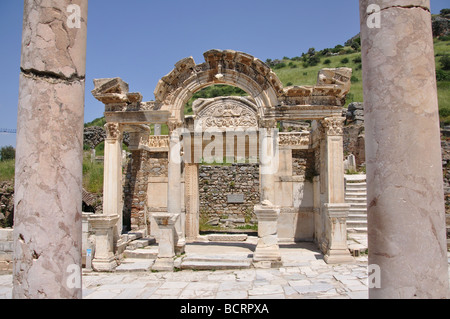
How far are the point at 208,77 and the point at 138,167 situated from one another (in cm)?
485

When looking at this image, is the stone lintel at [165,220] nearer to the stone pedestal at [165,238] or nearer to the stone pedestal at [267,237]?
the stone pedestal at [165,238]

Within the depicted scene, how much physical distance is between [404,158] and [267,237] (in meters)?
6.26

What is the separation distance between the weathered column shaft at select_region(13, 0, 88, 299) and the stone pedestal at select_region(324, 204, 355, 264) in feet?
23.3

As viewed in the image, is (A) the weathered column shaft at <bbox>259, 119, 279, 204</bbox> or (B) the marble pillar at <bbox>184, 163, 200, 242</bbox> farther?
(B) the marble pillar at <bbox>184, 163, 200, 242</bbox>

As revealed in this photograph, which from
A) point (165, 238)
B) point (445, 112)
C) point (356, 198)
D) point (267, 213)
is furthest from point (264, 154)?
point (445, 112)

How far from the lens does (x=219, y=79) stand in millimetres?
9508

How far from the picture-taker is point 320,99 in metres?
9.41

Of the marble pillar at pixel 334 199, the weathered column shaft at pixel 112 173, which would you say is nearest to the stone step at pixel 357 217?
the marble pillar at pixel 334 199

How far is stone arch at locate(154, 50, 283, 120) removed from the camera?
933 centimetres

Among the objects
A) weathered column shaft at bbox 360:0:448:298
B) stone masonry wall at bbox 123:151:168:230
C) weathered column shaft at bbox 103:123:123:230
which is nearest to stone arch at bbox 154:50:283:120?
weathered column shaft at bbox 103:123:123:230

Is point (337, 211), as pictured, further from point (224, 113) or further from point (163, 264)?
point (224, 113)

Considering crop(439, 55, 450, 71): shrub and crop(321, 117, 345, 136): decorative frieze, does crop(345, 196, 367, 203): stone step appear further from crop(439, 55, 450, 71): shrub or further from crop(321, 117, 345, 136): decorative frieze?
crop(439, 55, 450, 71): shrub

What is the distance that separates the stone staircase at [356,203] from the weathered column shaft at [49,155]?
1091 cm

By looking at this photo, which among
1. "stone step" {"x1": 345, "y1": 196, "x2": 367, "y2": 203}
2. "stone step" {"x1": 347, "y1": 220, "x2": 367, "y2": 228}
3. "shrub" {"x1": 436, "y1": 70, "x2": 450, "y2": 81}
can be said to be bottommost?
"stone step" {"x1": 347, "y1": 220, "x2": 367, "y2": 228}
